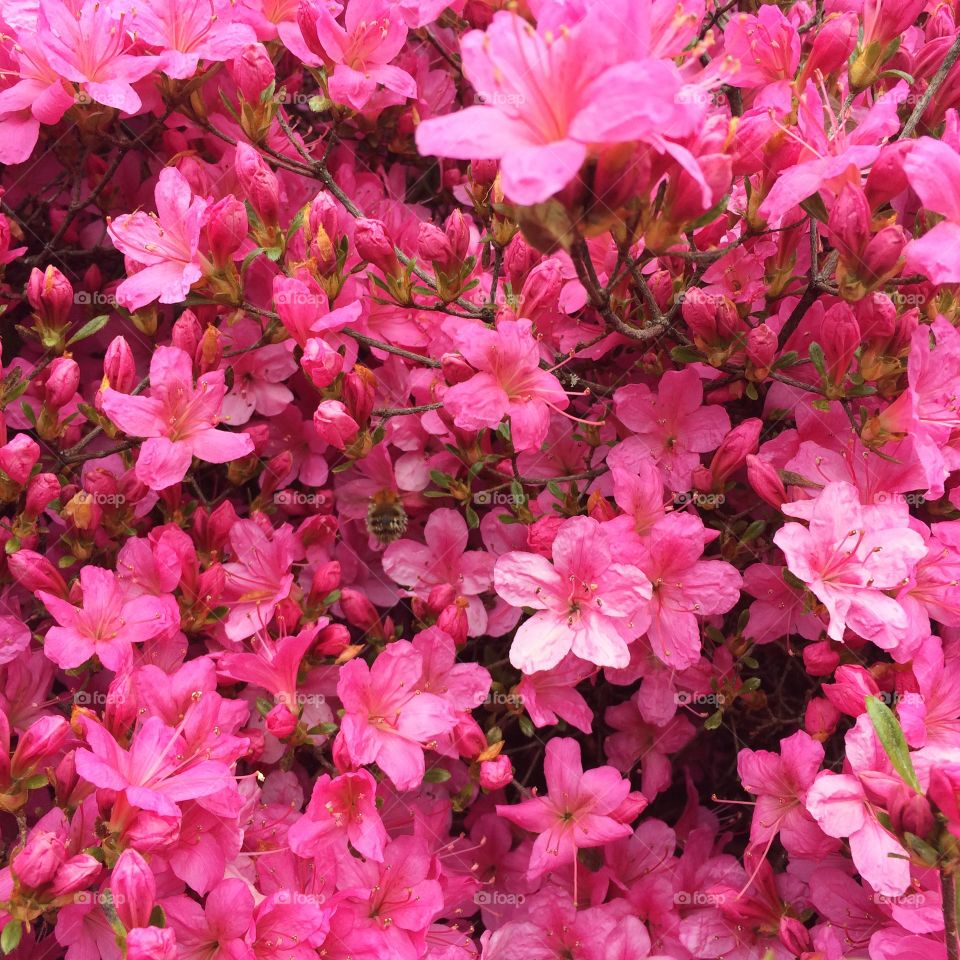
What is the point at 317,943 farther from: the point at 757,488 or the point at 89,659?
the point at 757,488

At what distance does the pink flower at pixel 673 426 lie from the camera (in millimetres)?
1704

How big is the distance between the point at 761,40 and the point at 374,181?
0.77 metres

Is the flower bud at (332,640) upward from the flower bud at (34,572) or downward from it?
downward

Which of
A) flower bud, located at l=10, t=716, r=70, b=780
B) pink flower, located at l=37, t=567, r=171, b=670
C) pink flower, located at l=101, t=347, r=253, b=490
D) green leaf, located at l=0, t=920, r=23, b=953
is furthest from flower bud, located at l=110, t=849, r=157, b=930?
pink flower, located at l=101, t=347, r=253, b=490

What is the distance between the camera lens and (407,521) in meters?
1.87

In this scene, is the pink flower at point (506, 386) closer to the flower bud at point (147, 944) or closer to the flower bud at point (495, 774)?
the flower bud at point (495, 774)

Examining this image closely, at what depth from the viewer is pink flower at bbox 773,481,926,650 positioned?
1494 mm

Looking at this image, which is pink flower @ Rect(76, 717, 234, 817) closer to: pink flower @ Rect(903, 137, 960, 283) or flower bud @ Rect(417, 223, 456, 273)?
flower bud @ Rect(417, 223, 456, 273)

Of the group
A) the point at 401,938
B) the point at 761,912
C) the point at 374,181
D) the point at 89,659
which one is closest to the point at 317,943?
the point at 401,938

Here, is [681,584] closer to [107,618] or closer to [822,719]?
[822,719]

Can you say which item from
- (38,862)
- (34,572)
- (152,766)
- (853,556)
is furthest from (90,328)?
(853,556)

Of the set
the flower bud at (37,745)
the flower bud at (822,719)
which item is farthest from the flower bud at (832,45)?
the flower bud at (37,745)

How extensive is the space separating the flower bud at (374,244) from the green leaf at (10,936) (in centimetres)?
112

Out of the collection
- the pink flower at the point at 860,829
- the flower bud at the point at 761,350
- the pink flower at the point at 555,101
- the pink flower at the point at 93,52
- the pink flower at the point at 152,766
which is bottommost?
the pink flower at the point at 152,766
